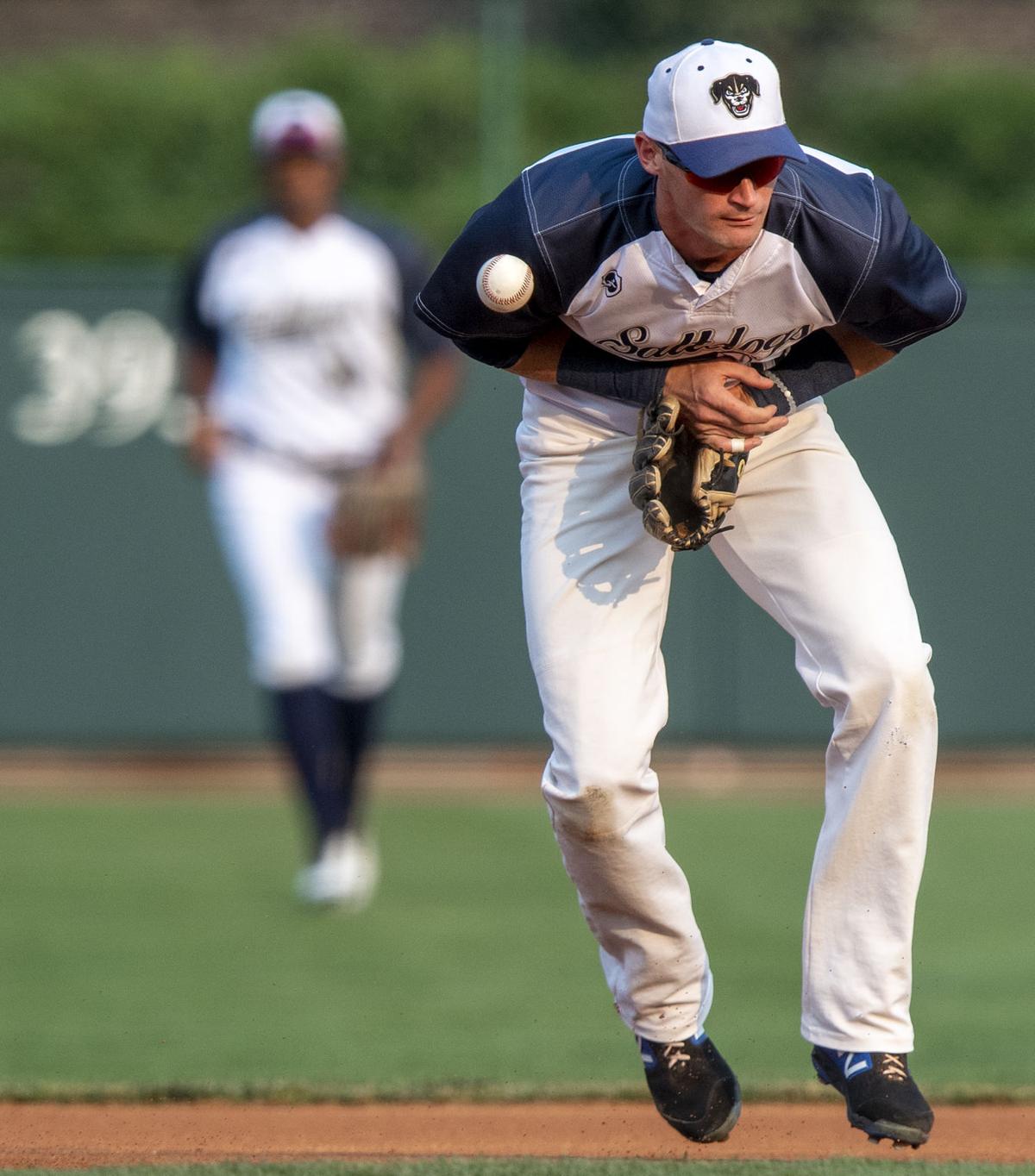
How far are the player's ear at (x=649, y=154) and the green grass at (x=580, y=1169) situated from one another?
5.49 ft

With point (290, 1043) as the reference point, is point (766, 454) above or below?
above

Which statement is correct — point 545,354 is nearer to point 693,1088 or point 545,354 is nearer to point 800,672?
point 800,672

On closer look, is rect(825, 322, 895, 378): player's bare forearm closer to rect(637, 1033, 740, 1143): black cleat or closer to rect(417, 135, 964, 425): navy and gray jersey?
rect(417, 135, 964, 425): navy and gray jersey

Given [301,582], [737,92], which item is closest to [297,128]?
[301,582]

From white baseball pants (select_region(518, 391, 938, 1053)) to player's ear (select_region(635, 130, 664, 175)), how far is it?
0.62m

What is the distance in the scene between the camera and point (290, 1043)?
4.66 meters

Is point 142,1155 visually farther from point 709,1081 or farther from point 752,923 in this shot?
point 752,923

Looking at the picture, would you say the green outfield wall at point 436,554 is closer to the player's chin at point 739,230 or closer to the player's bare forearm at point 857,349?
the player's bare forearm at point 857,349

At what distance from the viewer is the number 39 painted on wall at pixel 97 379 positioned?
898 cm

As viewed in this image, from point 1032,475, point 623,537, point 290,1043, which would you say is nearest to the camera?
point 623,537

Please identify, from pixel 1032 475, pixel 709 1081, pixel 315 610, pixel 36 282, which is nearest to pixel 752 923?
pixel 315 610

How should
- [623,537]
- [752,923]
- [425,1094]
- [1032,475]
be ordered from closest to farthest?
[623,537] → [425,1094] → [752,923] → [1032,475]

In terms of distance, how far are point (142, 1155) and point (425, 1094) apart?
0.77 meters

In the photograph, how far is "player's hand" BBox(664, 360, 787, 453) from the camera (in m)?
3.41
